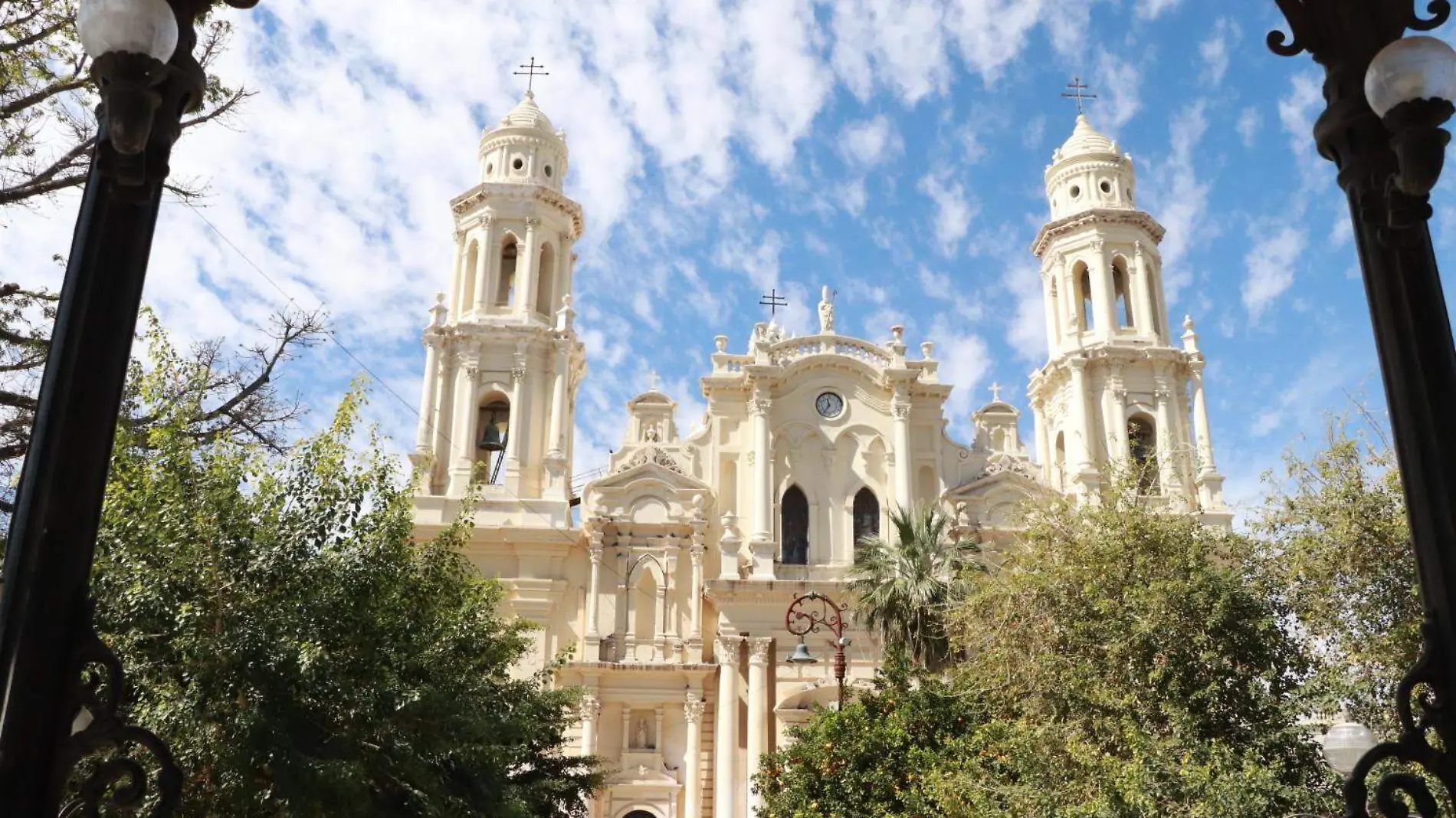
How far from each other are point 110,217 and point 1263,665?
17071 millimetres

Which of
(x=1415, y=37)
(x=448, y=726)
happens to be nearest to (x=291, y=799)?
(x=448, y=726)

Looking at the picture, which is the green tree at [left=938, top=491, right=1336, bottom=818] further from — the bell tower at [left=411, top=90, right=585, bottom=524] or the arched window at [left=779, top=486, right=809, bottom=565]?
the bell tower at [left=411, top=90, right=585, bottom=524]

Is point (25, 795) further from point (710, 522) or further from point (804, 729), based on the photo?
point (710, 522)

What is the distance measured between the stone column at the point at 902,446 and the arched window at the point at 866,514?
107 centimetres

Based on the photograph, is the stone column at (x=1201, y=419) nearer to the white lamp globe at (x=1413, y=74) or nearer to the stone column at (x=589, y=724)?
the stone column at (x=589, y=724)

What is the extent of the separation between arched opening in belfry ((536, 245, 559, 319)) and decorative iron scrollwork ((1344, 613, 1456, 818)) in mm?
33142

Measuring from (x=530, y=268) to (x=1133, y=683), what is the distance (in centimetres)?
2272

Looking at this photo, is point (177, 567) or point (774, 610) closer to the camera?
point (177, 567)

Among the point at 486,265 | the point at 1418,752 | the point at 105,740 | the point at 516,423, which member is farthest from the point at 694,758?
the point at 105,740

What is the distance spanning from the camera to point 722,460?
3453 centimetres

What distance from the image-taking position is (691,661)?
3119 cm

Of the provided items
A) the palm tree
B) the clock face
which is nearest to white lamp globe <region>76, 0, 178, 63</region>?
the palm tree

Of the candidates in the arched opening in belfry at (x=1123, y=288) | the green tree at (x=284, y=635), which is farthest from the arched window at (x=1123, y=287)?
the green tree at (x=284, y=635)

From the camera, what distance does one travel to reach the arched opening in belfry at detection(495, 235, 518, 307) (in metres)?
36.7
